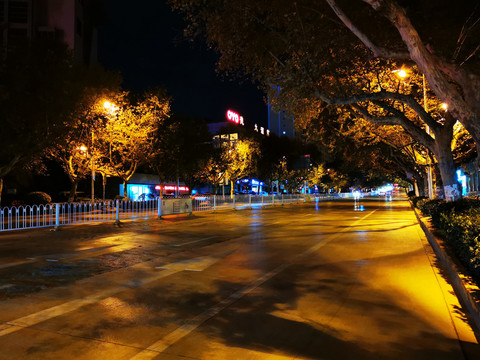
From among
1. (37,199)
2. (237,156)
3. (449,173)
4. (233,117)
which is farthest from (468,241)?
(233,117)

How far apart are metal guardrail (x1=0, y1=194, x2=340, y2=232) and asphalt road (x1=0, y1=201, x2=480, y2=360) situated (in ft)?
13.2

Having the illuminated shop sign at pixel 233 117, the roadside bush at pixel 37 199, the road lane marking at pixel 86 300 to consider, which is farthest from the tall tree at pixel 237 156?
the road lane marking at pixel 86 300

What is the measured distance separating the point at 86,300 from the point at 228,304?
89.6 inches

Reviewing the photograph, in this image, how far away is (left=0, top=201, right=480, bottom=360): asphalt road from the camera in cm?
412

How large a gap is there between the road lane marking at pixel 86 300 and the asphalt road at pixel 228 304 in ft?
0.07

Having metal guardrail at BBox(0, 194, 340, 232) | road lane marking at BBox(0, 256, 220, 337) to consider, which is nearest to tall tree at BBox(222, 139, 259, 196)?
metal guardrail at BBox(0, 194, 340, 232)

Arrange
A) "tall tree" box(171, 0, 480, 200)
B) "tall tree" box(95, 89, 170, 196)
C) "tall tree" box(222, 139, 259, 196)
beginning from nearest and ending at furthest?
1. "tall tree" box(171, 0, 480, 200)
2. "tall tree" box(95, 89, 170, 196)
3. "tall tree" box(222, 139, 259, 196)

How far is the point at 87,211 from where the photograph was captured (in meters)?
17.5

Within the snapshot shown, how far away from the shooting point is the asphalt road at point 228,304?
4125 mm

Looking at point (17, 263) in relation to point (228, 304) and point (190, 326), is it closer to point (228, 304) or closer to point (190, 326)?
point (228, 304)

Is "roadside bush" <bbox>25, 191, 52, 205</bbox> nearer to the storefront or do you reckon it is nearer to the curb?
the storefront

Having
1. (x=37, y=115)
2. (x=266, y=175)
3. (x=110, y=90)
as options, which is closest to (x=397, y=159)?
(x=266, y=175)

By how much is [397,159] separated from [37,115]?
109 ft

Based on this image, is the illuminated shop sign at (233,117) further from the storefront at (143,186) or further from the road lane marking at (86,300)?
the road lane marking at (86,300)
